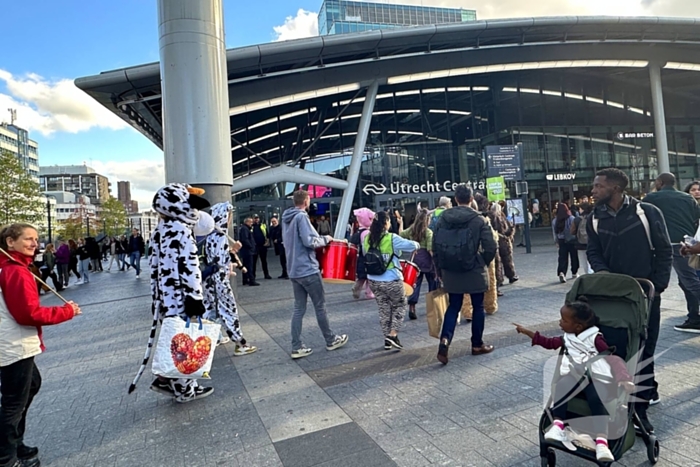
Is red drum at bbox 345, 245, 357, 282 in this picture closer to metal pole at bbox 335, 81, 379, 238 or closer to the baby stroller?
the baby stroller

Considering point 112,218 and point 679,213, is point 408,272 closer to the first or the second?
point 679,213

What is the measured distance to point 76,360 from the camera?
6.07 meters

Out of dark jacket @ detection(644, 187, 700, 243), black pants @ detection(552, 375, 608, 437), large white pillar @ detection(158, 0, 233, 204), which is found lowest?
black pants @ detection(552, 375, 608, 437)

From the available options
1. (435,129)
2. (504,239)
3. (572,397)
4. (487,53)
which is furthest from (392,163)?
(572,397)

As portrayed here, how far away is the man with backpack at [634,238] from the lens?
10.5 feet

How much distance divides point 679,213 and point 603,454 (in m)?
3.77

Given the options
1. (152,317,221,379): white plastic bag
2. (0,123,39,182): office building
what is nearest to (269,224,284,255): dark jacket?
(152,317,221,379): white plastic bag

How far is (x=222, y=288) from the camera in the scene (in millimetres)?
5676

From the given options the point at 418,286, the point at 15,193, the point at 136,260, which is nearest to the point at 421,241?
the point at 418,286

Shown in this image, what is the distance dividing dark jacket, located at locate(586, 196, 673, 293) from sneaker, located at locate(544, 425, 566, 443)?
4.58 ft

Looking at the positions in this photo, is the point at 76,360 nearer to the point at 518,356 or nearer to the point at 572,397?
the point at 518,356

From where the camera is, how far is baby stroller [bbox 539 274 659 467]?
2.52 meters

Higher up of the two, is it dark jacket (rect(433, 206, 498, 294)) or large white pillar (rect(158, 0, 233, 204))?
large white pillar (rect(158, 0, 233, 204))

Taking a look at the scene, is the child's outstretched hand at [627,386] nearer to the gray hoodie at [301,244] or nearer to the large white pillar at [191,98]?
the gray hoodie at [301,244]
